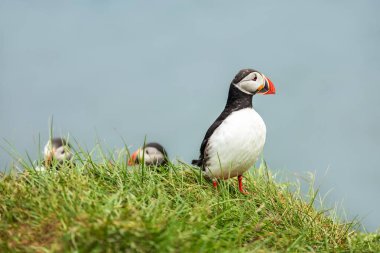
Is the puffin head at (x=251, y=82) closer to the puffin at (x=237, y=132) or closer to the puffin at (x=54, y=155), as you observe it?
the puffin at (x=237, y=132)

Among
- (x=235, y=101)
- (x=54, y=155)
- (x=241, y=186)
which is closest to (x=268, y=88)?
(x=235, y=101)

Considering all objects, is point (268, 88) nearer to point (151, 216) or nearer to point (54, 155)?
point (54, 155)

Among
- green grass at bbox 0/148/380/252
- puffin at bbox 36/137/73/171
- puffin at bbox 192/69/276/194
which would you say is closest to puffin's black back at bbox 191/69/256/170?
puffin at bbox 192/69/276/194

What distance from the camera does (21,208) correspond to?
15.4 ft

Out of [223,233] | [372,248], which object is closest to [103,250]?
[223,233]

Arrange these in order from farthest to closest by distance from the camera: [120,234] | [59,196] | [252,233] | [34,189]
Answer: [252,233] → [34,189] → [59,196] → [120,234]

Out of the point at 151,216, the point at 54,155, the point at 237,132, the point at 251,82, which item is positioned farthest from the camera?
the point at 251,82

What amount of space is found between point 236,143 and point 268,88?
0.74m

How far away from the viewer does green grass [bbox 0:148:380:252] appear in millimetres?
3895

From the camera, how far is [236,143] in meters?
6.34

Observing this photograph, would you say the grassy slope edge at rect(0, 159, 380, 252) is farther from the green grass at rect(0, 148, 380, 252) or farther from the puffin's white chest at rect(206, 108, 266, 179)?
the puffin's white chest at rect(206, 108, 266, 179)

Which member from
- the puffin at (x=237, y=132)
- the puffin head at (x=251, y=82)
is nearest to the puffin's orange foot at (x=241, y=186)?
the puffin at (x=237, y=132)

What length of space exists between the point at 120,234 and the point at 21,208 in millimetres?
1230

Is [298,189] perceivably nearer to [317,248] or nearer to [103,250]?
[317,248]
